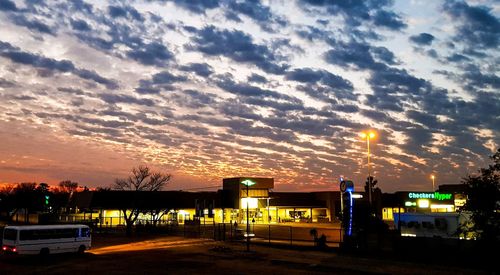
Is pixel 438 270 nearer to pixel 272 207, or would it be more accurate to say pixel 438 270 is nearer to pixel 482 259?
pixel 482 259

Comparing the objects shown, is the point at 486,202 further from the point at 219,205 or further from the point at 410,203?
the point at 219,205

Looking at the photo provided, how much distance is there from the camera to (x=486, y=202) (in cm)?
2292

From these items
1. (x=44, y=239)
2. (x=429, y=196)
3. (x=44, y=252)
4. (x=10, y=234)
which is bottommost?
(x=44, y=252)

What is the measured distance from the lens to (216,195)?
91.1m

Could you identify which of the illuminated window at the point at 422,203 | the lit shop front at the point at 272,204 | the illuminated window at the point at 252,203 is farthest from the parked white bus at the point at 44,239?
the illuminated window at the point at 252,203

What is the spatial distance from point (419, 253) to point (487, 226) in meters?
13.9

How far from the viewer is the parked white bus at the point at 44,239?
119 feet

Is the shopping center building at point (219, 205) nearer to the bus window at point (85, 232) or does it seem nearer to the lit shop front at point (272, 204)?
the lit shop front at point (272, 204)

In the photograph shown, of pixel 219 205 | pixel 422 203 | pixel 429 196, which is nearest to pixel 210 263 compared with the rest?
pixel 422 203

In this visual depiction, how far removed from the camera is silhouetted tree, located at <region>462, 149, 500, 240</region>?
22375mm

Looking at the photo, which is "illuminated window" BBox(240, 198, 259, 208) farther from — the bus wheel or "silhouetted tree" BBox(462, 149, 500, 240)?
"silhouetted tree" BBox(462, 149, 500, 240)

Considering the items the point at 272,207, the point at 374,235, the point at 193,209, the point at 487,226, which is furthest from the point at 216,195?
the point at 487,226

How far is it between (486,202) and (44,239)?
Answer: 31463 mm

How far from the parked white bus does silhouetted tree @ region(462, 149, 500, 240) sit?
99.7 feet
